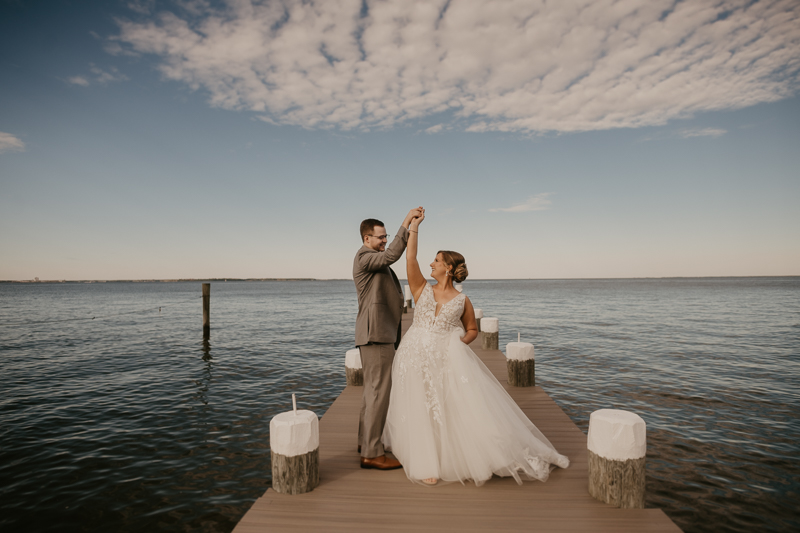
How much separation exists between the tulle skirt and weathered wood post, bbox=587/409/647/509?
63 cm

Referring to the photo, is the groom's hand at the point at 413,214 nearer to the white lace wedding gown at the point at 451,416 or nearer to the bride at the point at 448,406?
the bride at the point at 448,406

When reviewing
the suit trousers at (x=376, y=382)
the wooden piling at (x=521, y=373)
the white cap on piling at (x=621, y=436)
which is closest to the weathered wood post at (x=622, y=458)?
the white cap on piling at (x=621, y=436)

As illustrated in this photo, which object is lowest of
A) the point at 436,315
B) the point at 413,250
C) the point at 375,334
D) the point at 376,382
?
the point at 376,382

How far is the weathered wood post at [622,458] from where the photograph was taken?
3426 mm

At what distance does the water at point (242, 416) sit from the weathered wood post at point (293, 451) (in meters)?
1.47

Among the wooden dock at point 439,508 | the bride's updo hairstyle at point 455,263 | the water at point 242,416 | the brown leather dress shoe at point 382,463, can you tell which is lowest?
the water at point 242,416

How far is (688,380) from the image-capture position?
11.2 m

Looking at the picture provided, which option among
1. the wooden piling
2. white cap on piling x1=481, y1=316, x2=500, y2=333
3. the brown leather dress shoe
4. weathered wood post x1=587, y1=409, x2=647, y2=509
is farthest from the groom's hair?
white cap on piling x1=481, y1=316, x2=500, y2=333

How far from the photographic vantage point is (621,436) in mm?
3422

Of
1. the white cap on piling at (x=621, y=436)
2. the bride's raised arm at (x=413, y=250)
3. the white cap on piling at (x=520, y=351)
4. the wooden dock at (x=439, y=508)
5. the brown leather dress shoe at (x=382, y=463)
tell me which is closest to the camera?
the wooden dock at (x=439, y=508)

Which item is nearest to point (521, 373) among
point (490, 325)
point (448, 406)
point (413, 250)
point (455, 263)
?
point (490, 325)

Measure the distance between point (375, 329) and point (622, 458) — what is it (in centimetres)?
239

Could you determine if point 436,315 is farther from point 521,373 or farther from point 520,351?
point 521,373

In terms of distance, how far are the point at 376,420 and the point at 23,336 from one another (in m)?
24.7
